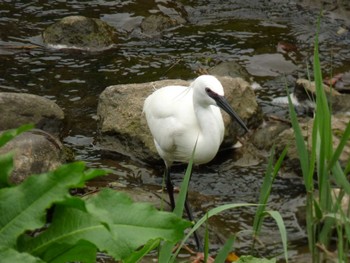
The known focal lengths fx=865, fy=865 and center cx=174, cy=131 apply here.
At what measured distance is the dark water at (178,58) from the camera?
598 centimetres

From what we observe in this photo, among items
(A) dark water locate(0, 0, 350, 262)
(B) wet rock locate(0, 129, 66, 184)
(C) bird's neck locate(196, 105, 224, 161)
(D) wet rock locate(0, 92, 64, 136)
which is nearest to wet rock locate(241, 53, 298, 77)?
(A) dark water locate(0, 0, 350, 262)

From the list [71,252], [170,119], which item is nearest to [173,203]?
[170,119]

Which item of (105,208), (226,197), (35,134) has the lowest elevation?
(226,197)

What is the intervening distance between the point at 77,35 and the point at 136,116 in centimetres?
214

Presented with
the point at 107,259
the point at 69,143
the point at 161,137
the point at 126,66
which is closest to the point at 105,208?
the point at 107,259

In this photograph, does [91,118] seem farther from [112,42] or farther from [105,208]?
[105,208]

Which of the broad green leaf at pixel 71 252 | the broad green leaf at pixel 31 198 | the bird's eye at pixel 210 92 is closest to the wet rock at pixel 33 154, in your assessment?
the bird's eye at pixel 210 92

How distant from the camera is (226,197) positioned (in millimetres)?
5703

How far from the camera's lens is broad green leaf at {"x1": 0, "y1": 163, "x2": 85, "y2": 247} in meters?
2.18

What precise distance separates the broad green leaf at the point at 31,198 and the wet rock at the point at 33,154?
2956 mm

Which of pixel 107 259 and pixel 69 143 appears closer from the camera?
pixel 107 259

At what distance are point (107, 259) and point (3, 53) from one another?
384 centimetres

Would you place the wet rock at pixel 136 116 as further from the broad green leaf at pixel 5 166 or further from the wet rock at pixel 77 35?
the broad green leaf at pixel 5 166

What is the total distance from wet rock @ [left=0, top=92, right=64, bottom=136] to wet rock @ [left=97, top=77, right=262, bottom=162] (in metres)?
0.35
